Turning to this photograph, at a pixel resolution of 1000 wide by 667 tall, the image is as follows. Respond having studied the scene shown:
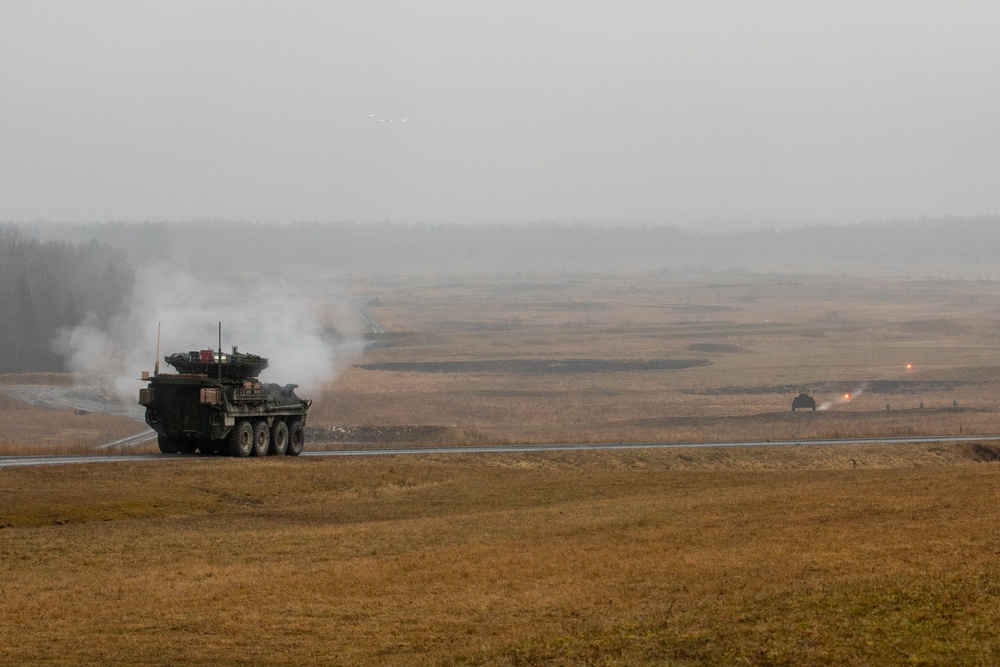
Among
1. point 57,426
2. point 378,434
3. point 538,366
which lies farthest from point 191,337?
point 378,434

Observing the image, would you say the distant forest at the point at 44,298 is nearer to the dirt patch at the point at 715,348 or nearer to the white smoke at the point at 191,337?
the white smoke at the point at 191,337

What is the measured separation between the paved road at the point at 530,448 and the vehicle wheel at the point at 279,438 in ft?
3.19

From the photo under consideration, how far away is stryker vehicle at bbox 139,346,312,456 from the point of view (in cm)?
4188

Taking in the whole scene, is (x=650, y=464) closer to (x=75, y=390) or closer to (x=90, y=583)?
(x=90, y=583)

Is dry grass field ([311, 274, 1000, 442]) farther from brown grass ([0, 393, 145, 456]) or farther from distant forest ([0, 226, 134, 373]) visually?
Answer: distant forest ([0, 226, 134, 373])

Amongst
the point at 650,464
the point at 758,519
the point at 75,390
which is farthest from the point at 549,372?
the point at 758,519

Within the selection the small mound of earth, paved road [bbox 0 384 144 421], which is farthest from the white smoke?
the small mound of earth

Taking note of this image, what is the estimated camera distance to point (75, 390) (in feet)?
327

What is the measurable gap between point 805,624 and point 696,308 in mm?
183425

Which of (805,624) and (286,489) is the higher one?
(805,624)

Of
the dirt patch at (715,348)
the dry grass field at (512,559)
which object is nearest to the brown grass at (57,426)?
the dry grass field at (512,559)

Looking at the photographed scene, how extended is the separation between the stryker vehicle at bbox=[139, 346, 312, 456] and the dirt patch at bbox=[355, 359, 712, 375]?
70342 millimetres

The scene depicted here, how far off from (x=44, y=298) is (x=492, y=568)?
11386cm

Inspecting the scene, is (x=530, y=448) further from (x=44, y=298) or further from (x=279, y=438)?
(x=44, y=298)
